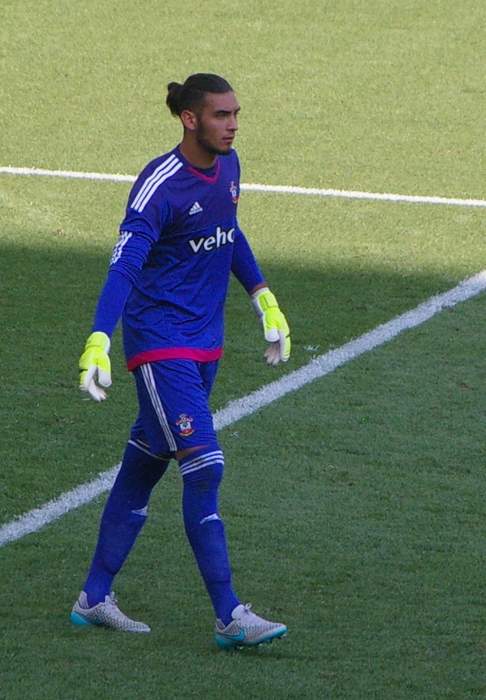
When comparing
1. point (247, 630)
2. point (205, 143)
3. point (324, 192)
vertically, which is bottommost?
point (247, 630)

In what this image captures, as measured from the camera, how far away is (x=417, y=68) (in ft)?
49.8

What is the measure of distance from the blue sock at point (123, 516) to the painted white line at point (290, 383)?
0.81m

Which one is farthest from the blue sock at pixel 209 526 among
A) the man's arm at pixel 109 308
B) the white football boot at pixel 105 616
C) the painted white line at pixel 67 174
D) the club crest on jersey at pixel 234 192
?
the painted white line at pixel 67 174

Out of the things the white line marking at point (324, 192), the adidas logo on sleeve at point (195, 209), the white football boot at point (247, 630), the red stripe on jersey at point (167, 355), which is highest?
the adidas logo on sleeve at point (195, 209)

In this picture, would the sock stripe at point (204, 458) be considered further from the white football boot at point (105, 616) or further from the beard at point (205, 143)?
the beard at point (205, 143)

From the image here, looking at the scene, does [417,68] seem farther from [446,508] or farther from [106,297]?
[106,297]

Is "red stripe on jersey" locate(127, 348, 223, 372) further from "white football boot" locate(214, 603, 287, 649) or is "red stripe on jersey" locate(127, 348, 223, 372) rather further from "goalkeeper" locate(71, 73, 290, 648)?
"white football boot" locate(214, 603, 287, 649)

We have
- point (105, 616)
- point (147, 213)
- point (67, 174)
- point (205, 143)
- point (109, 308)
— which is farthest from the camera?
point (67, 174)

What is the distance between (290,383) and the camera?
27.9ft

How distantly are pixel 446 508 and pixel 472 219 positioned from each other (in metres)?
4.97

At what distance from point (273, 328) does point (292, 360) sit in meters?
2.95

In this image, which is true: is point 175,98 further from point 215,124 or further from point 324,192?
point 324,192

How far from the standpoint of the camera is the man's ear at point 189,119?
18.2ft

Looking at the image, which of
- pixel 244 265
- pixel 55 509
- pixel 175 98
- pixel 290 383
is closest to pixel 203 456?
pixel 244 265
